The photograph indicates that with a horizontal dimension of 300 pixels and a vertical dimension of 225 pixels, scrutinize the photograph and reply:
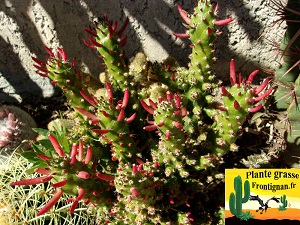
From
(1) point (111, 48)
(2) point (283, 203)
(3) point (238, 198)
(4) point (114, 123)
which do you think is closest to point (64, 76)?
(1) point (111, 48)

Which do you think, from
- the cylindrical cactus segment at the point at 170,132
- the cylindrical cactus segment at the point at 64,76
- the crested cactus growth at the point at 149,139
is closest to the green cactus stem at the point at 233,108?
the crested cactus growth at the point at 149,139

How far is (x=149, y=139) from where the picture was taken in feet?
6.15

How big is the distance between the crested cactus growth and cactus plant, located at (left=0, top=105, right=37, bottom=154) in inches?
23.2

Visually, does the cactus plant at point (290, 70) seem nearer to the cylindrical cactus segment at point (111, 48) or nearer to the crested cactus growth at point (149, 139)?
the crested cactus growth at point (149, 139)

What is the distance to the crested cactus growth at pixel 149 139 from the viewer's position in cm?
136

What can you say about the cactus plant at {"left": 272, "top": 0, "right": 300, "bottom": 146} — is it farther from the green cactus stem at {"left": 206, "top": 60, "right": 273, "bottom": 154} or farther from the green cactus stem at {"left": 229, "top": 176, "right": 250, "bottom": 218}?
the green cactus stem at {"left": 229, "top": 176, "right": 250, "bottom": 218}

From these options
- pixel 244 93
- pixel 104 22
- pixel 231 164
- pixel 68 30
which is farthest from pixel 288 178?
pixel 68 30

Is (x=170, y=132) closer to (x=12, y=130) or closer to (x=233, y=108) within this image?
(x=233, y=108)

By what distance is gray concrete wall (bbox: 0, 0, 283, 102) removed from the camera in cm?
214

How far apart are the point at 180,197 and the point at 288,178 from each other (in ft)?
1.68

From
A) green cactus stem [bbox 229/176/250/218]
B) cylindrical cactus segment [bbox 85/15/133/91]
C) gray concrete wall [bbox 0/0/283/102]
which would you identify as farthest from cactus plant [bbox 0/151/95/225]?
gray concrete wall [bbox 0/0/283/102]

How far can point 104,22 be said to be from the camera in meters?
1.64

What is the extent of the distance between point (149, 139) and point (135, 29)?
0.80 metres

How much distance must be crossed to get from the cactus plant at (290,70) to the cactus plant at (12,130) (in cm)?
152
